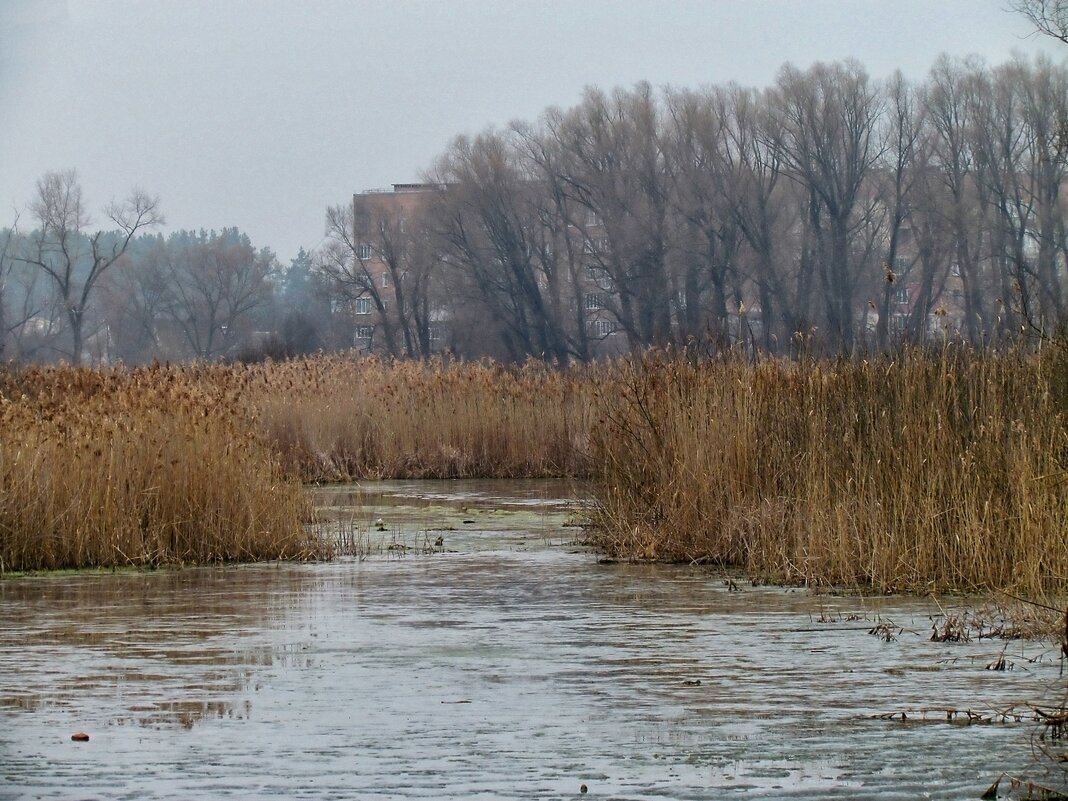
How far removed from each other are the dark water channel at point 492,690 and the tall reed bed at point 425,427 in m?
12.0

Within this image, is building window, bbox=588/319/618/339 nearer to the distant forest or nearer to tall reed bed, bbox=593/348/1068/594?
the distant forest

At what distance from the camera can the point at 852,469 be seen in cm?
1243

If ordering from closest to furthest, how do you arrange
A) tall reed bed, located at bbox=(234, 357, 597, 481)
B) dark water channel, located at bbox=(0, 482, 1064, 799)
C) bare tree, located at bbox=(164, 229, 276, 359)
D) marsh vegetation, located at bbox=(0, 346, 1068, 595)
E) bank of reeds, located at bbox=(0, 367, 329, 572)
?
dark water channel, located at bbox=(0, 482, 1064, 799) → marsh vegetation, located at bbox=(0, 346, 1068, 595) → bank of reeds, located at bbox=(0, 367, 329, 572) → tall reed bed, located at bbox=(234, 357, 597, 481) → bare tree, located at bbox=(164, 229, 276, 359)

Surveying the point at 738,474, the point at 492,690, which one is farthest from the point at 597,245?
the point at 492,690

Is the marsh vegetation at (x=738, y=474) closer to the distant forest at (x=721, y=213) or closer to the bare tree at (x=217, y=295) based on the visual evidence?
the distant forest at (x=721, y=213)

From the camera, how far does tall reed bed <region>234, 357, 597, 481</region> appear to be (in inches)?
964

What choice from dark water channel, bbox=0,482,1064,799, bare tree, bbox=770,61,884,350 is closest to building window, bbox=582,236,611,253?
bare tree, bbox=770,61,884,350

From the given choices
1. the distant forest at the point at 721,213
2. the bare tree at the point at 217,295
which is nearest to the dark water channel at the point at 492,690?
the distant forest at the point at 721,213

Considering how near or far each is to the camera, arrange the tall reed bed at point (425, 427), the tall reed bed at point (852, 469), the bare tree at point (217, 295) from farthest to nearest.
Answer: the bare tree at point (217, 295), the tall reed bed at point (425, 427), the tall reed bed at point (852, 469)

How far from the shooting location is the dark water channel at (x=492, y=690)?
5.73 m

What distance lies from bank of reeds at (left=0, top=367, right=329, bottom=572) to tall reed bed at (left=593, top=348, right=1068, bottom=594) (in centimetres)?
291

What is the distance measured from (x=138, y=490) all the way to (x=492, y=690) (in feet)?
22.3

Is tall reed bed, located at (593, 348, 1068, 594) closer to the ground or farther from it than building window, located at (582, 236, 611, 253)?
closer to the ground

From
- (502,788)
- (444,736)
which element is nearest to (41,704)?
(444,736)
